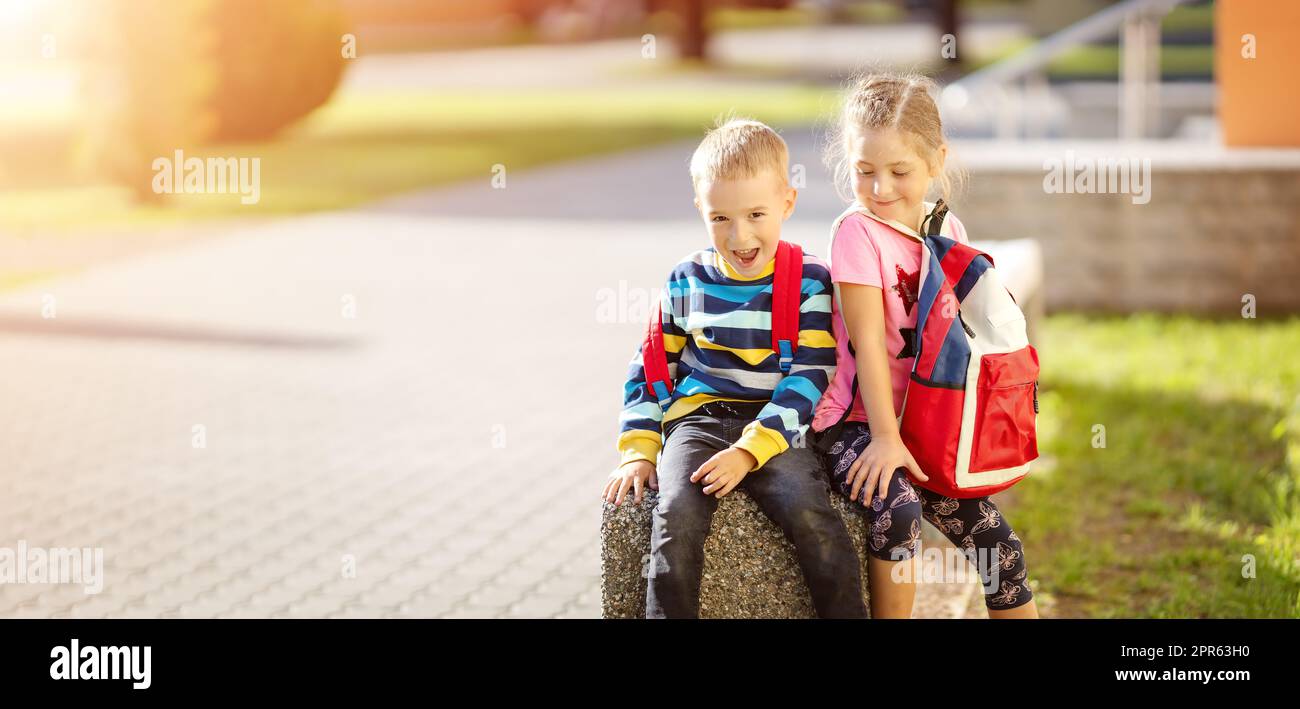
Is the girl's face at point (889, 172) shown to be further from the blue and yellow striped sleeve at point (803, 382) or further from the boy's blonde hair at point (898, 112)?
the blue and yellow striped sleeve at point (803, 382)

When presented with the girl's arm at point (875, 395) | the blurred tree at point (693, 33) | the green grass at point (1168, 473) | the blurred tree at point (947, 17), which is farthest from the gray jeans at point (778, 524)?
the blurred tree at point (693, 33)

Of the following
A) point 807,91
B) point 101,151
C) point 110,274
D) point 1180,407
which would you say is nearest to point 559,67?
point 807,91

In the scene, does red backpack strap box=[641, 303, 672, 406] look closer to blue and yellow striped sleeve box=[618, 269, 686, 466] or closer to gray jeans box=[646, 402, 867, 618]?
blue and yellow striped sleeve box=[618, 269, 686, 466]

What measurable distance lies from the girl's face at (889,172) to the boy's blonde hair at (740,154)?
188mm

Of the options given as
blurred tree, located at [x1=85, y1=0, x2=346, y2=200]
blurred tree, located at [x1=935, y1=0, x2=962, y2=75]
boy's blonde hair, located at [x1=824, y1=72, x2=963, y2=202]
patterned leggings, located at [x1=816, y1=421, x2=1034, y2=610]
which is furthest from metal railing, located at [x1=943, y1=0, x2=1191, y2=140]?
blurred tree, located at [x1=935, y1=0, x2=962, y2=75]

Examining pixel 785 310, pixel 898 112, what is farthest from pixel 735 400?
pixel 898 112

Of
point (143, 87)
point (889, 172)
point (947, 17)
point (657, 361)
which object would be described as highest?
point (947, 17)

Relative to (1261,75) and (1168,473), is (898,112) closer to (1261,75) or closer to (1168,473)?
(1168,473)

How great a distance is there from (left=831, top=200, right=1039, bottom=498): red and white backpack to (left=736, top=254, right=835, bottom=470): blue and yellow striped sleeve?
0.52 feet

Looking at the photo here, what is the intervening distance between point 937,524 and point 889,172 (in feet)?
2.82

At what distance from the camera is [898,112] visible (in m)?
3.33

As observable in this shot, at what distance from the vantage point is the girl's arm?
3.28 m

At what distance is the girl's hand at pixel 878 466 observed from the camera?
3268 millimetres
